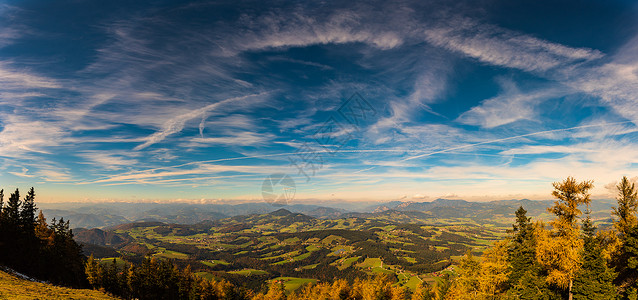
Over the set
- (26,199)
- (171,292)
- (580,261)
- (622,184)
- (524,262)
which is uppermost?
(622,184)

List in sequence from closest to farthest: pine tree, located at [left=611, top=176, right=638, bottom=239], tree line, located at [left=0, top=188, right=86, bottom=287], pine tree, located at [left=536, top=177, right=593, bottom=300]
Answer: pine tree, located at [left=536, top=177, right=593, bottom=300] → pine tree, located at [left=611, top=176, right=638, bottom=239] → tree line, located at [left=0, top=188, right=86, bottom=287]

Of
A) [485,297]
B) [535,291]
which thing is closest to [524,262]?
[535,291]

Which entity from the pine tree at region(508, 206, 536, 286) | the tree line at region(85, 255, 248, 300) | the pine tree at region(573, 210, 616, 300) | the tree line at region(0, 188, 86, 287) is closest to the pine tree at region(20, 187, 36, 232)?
the tree line at region(0, 188, 86, 287)

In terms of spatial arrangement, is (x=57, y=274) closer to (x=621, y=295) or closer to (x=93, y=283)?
(x=93, y=283)

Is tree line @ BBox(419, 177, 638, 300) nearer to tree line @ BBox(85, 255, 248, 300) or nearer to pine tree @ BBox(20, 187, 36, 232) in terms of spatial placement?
tree line @ BBox(85, 255, 248, 300)

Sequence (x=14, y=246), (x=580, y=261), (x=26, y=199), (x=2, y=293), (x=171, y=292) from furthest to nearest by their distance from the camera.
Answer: (x=171, y=292) → (x=26, y=199) → (x=14, y=246) → (x=580, y=261) → (x=2, y=293)
